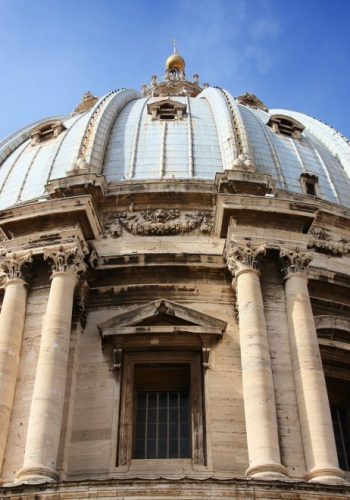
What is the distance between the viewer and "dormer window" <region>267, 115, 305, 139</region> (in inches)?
1358

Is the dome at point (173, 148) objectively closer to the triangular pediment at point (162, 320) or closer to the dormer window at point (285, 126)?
the dormer window at point (285, 126)

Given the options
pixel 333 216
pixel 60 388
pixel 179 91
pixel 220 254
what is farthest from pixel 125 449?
pixel 179 91

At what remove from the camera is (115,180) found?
28.9m

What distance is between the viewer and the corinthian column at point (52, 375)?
1698 cm

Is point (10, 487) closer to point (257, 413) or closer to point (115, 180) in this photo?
point (257, 413)

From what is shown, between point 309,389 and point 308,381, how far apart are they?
8.8 inches

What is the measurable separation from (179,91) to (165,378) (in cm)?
2674

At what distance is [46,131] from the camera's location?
35531 mm

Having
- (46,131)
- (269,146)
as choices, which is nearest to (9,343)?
(269,146)

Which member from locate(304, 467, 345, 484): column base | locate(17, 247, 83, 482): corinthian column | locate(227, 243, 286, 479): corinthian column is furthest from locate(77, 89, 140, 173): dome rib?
locate(304, 467, 345, 484): column base

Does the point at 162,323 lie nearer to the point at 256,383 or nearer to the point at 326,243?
the point at 256,383

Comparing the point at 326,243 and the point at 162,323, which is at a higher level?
the point at 326,243

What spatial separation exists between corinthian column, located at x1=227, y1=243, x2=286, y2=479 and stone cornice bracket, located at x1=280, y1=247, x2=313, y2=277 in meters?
0.69

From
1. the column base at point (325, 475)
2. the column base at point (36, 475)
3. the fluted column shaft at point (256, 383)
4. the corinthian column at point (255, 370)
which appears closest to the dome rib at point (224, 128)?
the corinthian column at point (255, 370)
